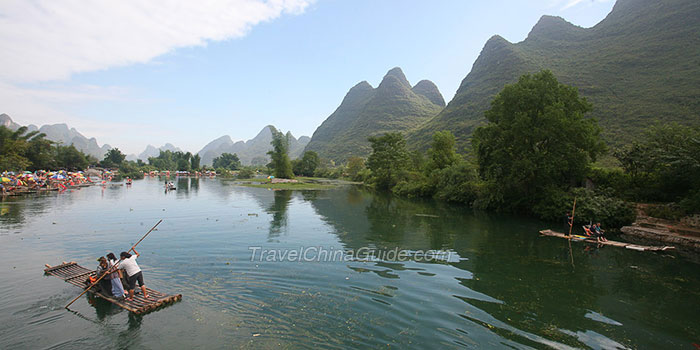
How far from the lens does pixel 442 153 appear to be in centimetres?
6281

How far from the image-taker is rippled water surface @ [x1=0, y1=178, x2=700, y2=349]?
Answer: 9.05 m

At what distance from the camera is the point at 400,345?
8594mm

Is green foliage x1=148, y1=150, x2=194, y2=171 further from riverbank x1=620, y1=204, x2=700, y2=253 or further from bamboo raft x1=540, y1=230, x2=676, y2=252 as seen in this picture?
riverbank x1=620, y1=204, x2=700, y2=253

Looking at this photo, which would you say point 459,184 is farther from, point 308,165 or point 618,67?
point 308,165


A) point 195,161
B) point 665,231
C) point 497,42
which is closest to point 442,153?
point 665,231

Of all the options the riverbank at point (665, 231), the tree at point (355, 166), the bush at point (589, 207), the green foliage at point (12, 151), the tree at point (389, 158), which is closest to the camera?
the riverbank at point (665, 231)

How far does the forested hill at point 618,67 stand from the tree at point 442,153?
1189 centimetres

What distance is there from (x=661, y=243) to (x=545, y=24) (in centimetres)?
20791

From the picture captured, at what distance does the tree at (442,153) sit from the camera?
62.2m

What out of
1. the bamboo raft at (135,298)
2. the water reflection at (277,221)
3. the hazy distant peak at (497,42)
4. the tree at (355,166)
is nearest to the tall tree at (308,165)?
the tree at (355,166)

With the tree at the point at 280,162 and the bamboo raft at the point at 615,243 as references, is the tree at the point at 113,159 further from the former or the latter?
the bamboo raft at the point at 615,243

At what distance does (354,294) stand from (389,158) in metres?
63.1

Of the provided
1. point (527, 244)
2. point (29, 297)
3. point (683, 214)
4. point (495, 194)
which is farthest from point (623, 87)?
point (29, 297)

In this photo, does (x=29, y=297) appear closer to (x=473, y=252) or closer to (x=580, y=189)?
(x=473, y=252)
